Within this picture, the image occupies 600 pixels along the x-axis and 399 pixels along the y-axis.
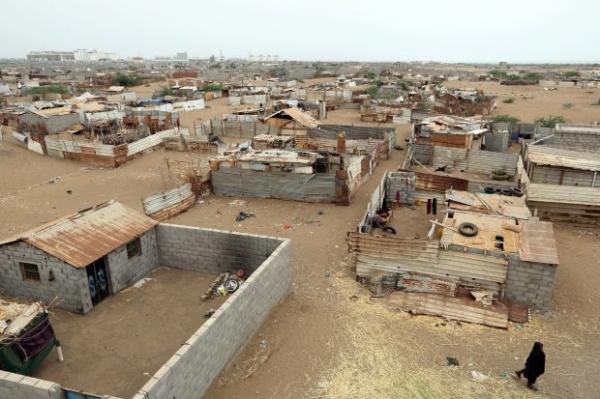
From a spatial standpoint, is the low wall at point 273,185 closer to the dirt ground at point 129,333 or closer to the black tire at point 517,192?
the black tire at point 517,192

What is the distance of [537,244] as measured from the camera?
11219mm

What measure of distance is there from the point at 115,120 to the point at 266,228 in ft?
75.3

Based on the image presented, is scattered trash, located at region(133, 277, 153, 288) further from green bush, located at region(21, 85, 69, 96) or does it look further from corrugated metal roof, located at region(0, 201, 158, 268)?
green bush, located at region(21, 85, 69, 96)

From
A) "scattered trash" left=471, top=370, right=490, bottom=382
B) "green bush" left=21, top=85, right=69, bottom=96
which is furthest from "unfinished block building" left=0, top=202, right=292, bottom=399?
"green bush" left=21, top=85, right=69, bottom=96

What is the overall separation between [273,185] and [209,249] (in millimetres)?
7504

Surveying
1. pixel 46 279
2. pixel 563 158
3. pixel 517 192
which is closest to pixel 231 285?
pixel 46 279

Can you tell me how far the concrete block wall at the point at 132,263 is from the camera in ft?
37.1

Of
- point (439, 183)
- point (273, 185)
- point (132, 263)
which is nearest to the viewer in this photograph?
point (132, 263)

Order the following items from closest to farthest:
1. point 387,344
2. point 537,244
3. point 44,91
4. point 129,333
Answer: point 387,344 → point 129,333 → point 537,244 → point 44,91

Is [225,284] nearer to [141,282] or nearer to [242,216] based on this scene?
[141,282]

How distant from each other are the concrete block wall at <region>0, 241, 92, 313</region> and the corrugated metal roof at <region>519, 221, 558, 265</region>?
35.8ft

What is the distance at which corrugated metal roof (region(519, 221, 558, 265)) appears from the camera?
34.5 ft

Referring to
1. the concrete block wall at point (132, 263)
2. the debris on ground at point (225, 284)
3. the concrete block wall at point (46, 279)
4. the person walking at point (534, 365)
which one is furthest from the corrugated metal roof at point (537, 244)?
the concrete block wall at point (46, 279)

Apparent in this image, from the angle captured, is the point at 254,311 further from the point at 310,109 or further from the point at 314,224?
the point at 310,109
